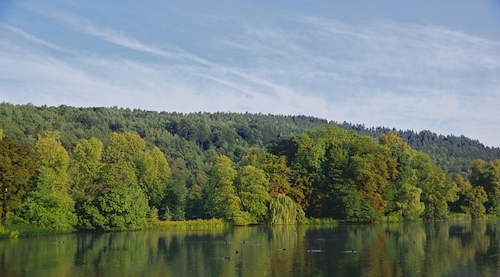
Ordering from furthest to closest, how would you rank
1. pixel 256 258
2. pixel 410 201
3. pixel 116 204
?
pixel 410 201 → pixel 116 204 → pixel 256 258

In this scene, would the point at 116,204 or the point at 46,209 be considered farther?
the point at 116,204

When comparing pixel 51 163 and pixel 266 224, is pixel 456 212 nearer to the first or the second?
pixel 266 224

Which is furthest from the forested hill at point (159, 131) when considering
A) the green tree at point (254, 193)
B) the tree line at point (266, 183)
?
the green tree at point (254, 193)

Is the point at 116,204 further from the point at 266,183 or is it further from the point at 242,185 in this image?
the point at 266,183

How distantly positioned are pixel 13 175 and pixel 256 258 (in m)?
30.6

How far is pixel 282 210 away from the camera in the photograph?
70.3 metres

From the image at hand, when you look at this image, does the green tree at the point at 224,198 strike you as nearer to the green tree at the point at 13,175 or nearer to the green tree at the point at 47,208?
the green tree at the point at 47,208

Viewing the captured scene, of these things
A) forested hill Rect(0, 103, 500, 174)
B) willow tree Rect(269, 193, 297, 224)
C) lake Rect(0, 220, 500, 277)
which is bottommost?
lake Rect(0, 220, 500, 277)

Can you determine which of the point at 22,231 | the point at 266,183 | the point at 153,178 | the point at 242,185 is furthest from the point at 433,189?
the point at 22,231

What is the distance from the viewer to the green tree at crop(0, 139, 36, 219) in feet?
163

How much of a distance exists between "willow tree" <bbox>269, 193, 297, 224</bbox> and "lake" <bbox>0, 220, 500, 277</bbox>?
26.5 meters

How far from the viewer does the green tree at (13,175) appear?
163 ft

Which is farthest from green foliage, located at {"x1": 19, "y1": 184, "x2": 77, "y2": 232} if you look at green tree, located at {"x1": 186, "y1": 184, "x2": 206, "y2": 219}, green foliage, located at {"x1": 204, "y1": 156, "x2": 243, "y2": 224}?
green tree, located at {"x1": 186, "y1": 184, "x2": 206, "y2": 219}

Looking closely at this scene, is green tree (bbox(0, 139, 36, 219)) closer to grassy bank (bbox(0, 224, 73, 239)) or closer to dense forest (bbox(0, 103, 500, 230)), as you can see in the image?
dense forest (bbox(0, 103, 500, 230))
